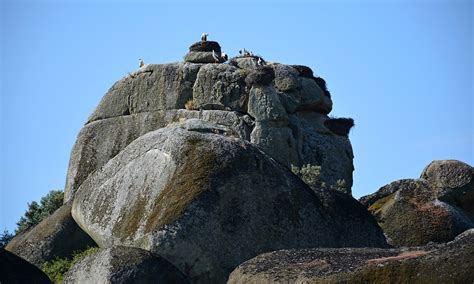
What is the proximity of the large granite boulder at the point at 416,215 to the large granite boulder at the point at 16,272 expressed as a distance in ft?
29.5

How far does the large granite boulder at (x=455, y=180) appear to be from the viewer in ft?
90.5

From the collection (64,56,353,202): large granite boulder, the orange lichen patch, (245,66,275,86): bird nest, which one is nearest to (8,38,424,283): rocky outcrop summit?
the orange lichen patch

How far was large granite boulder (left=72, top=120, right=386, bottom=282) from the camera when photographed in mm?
18516

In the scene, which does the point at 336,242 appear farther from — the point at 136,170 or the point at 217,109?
the point at 217,109

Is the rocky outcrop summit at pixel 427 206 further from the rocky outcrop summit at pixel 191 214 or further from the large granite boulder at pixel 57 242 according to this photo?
the large granite boulder at pixel 57 242

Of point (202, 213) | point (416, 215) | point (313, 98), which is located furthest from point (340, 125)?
point (202, 213)

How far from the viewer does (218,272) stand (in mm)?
18500

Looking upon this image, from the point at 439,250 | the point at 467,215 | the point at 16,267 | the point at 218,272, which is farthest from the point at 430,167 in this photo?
the point at 439,250

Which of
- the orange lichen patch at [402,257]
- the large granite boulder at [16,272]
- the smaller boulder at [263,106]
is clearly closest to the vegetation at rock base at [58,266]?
the large granite boulder at [16,272]

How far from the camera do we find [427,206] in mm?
25781

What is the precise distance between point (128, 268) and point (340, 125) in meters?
21.4

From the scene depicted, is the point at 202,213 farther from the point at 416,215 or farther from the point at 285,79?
the point at 285,79

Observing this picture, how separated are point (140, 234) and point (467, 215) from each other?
10732 mm

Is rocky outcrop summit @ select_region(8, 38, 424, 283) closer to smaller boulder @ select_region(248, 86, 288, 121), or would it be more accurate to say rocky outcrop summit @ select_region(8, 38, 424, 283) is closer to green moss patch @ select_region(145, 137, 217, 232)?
green moss patch @ select_region(145, 137, 217, 232)
